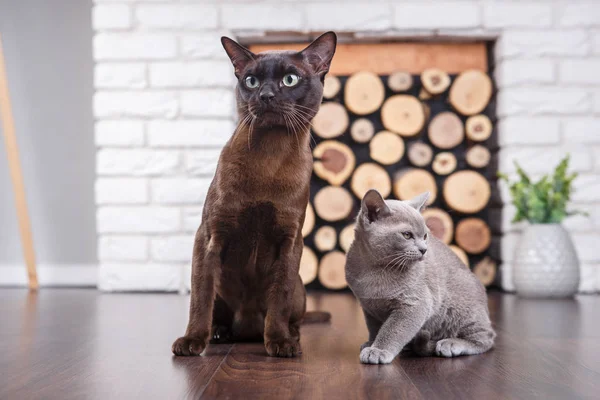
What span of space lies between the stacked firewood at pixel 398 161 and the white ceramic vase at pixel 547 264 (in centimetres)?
28

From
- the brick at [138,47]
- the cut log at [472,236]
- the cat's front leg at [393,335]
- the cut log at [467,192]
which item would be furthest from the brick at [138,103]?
the cat's front leg at [393,335]

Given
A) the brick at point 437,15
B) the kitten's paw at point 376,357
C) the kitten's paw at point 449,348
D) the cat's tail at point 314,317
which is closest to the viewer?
the kitten's paw at point 376,357

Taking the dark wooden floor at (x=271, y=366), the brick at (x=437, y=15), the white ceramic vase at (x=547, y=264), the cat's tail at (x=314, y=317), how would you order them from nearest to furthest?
the dark wooden floor at (x=271, y=366)
the cat's tail at (x=314, y=317)
the white ceramic vase at (x=547, y=264)
the brick at (x=437, y=15)

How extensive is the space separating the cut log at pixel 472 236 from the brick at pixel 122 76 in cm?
169

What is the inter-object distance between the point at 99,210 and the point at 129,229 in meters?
0.17

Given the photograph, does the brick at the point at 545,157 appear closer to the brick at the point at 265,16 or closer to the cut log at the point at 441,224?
the cut log at the point at 441,224

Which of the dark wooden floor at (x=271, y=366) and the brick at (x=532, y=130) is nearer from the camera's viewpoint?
the dark wooden floor at (x=271, y=366)

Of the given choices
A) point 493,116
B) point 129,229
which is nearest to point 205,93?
point 129,229

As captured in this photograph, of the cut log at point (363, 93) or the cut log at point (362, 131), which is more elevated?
the cut log at point (363, 93)

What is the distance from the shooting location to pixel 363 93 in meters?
3.14

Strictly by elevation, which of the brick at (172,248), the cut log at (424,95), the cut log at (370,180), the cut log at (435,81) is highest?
the cut log at (435,81)

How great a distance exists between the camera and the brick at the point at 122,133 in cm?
308

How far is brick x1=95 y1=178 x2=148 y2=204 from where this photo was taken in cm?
307

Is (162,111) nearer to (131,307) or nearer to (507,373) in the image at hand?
(131,307)
